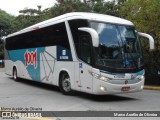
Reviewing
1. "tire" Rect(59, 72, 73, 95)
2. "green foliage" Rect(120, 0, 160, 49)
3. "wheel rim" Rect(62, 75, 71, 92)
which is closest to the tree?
"green foliage" Rect(120, 0, 160, 49)

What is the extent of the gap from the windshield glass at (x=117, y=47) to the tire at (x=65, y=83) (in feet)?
8.69

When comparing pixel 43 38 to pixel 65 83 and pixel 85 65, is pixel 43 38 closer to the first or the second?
pixel 65 83

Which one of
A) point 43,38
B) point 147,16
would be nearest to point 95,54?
point 43,38

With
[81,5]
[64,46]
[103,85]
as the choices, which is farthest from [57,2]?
[103,85]

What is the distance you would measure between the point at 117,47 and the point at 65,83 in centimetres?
323

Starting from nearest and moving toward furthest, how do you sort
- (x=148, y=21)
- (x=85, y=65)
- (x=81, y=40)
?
(x=85, y=65), (x=81, y=40), (x=148, y=21)

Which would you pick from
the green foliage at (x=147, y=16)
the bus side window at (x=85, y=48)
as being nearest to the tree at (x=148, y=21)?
the green foliage at (x=147, y=16)

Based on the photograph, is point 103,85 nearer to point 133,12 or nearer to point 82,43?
point 82,43

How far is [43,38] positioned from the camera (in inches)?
709

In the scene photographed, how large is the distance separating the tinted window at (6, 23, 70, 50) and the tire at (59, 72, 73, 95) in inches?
52.5

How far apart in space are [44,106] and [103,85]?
7.55 feet

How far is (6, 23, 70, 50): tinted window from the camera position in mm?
15583

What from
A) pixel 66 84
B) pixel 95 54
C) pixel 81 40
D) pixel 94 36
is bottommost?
pixel 66 84

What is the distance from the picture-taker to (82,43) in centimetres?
1387
